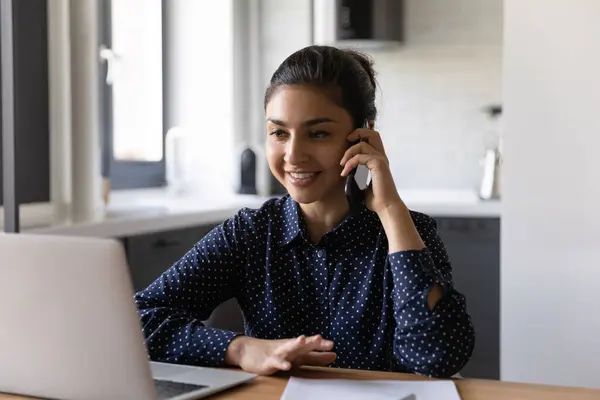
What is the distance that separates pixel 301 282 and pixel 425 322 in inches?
11.5

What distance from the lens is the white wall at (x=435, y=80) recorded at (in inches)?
143

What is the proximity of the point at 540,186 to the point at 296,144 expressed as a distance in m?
1.21

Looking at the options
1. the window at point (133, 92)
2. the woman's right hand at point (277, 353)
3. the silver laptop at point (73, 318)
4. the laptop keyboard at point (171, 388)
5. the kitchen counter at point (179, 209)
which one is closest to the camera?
the silver laptop at point (73, 318)

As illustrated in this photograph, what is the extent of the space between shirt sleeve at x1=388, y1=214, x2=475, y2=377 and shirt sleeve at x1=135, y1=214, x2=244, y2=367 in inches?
11.0

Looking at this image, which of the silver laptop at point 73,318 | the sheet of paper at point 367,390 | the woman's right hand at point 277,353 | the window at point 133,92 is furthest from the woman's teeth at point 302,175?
the window at point 133,92

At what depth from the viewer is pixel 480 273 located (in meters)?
3.20

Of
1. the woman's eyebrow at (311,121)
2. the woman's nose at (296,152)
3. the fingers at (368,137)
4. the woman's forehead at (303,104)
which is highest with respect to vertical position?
the woman's forehead at (303,104)

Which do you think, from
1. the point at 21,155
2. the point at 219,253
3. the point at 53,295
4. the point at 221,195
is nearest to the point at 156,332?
the point at 219,253

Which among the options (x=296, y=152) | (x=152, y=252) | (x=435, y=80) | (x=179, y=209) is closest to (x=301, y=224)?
(x=296, y=152)

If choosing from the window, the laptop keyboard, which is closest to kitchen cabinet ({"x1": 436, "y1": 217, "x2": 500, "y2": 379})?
the window

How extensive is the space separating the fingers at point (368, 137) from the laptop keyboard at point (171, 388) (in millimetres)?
584

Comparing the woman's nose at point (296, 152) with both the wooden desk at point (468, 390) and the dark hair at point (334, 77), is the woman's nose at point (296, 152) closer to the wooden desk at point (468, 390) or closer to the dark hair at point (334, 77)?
the dark hair at point (334, 77)

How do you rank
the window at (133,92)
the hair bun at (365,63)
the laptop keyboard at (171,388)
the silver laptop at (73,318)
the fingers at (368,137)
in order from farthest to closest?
1. the window at (133,92)
2. the hair bun at (365,63)
3. the fingers at (368,137)
4. the laptop keyboard at (171,388)
5. the silver laptop at (73,318)

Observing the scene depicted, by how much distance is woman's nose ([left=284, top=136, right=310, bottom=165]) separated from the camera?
1534 millimetres
